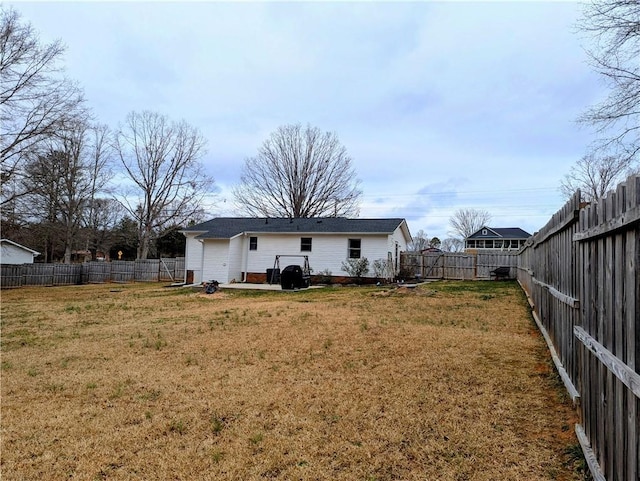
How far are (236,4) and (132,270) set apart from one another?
21.7m

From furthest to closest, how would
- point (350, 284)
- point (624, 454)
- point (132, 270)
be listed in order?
point (132, 270), point (350, 284), point (624, 454)

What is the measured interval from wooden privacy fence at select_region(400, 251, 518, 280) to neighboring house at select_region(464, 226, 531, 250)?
96.3ft

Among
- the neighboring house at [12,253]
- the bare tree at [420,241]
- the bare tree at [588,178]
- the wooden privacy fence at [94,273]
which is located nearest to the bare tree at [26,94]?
the wooden privacy fence at [94,273]

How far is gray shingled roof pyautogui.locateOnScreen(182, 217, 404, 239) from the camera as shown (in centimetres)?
2089

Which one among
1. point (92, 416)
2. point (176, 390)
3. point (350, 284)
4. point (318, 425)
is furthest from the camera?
point (350, 284)

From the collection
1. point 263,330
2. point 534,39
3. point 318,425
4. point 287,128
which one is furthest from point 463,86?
point 287,128

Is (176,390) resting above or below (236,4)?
below

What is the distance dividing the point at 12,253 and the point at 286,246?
68.7ft

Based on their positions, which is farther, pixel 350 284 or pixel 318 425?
pixel 350 284

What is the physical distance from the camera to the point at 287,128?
3375cm

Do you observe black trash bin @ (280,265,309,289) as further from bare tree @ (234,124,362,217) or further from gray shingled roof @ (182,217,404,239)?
bare tree @ (234,124,362,217)

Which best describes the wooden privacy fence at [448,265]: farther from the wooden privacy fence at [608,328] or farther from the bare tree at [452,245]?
the bare tree at [452,245]

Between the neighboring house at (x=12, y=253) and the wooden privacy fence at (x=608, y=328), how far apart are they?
32226 mm

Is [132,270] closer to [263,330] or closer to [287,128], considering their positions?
[287,128]
